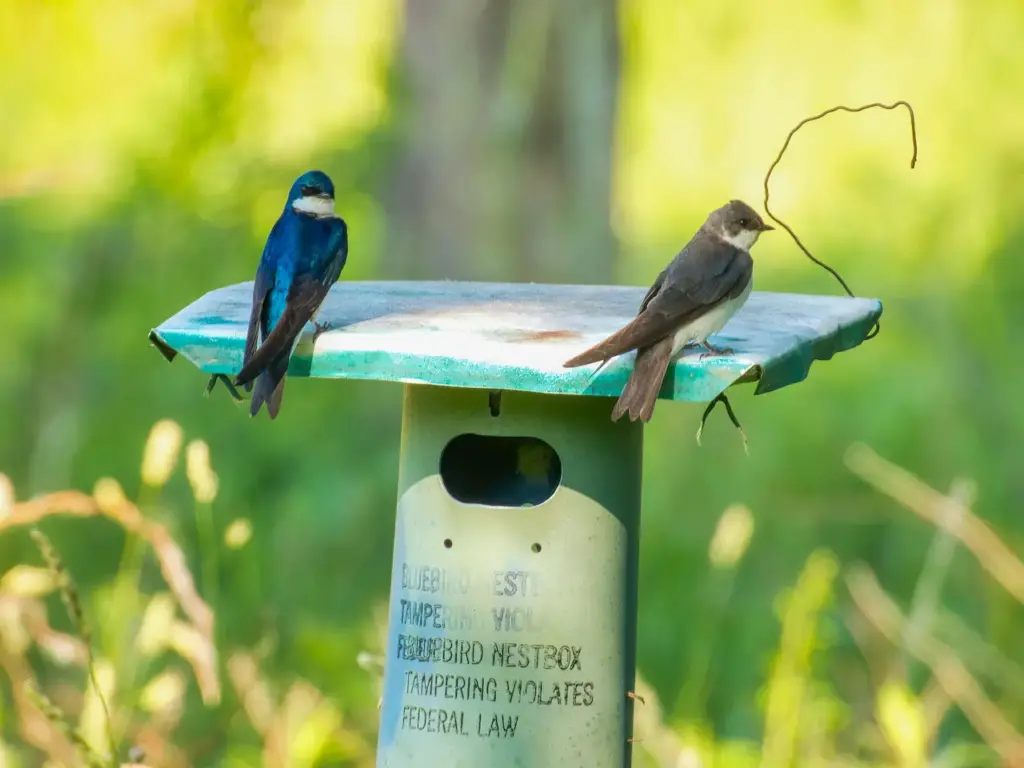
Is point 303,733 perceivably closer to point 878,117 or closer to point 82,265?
point 82,265

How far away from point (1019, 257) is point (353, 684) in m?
4.17

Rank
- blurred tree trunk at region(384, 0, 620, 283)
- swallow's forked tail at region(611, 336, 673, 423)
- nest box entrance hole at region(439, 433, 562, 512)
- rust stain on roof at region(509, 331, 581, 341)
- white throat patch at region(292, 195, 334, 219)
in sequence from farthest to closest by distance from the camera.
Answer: blurred tree trunk at region(384, 0, 620, 283) → white throat patch at region(292, 195, 334, 219) → nest box entrance hole at region(439, 433, 562, 512) → rust stain on roof at region(509, 331, 581, 341) → swallow's forked tail at region(611, 336, 673, 423)

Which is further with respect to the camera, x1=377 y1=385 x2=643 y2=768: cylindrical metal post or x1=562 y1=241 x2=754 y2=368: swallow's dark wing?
x1=377 y1=385 x2=643 y2=768: cylindrical metal post

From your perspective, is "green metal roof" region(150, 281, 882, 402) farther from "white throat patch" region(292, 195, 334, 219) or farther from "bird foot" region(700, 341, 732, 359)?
"white throat patch" region(292, 195, 334, 219)

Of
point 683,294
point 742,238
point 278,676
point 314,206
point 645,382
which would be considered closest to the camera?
point 645,382

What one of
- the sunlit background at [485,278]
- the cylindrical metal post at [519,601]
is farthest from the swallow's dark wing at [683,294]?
the sunlit background at [485,278]

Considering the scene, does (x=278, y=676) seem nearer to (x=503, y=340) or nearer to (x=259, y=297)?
(x=259, y=297)

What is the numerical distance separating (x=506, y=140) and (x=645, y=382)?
3.99 meters

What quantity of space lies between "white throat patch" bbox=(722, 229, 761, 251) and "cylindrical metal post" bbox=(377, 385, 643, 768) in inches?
13.2

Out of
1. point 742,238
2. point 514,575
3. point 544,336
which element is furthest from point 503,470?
point 742,238

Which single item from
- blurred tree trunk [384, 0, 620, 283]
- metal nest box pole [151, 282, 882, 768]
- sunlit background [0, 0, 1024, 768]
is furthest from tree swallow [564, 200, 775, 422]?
Result: blurred tree trunk [384, 0, 620, 283]

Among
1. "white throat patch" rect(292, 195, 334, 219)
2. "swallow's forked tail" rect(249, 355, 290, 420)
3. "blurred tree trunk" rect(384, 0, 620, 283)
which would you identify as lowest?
"swallow's forked tail" rect(249, 355, 290, 420)

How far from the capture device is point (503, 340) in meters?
2.33

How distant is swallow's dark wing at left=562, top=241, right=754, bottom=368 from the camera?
212cm
